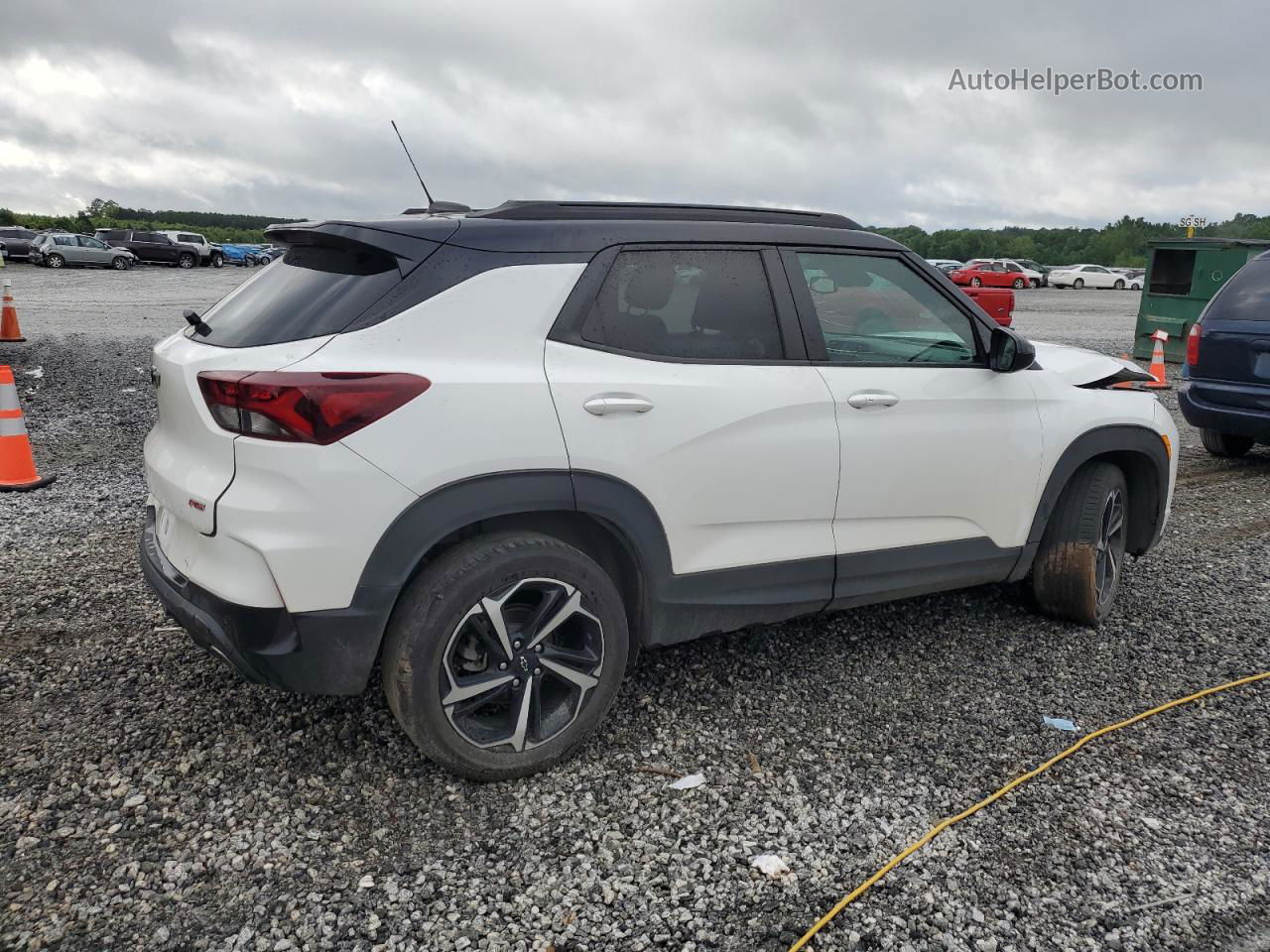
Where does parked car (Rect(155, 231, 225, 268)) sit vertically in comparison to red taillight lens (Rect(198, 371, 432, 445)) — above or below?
below

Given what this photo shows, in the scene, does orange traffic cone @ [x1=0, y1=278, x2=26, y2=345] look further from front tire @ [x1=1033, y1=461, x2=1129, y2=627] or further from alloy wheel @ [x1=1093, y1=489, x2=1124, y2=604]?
alloy wheel @ [x1=1093, y1=489, x2=1124, y2=604]

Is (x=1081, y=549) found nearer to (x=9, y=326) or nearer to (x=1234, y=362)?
(x=1234, y=362)

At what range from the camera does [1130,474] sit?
15.0 ft

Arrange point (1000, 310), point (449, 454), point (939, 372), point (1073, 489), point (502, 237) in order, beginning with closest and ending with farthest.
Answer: point (449, 454)
point (502, 237)
point (939, 372)
point (1073, 489)
point (1000, 310)

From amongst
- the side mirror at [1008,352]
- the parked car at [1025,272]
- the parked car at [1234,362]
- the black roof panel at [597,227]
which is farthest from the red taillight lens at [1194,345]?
the parked car at [1025,272]

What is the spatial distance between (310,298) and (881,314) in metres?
2.11

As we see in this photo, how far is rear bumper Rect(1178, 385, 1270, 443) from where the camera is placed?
720cm

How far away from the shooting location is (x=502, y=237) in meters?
3.02

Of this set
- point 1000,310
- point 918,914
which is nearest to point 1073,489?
point 918,914

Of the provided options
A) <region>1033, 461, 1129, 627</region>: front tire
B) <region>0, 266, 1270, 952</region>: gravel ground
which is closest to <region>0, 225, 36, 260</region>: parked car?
<region>0, 266, 1270, 952</region>: gravel ground

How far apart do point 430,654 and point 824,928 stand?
1279 mm

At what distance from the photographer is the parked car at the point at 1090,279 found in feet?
154

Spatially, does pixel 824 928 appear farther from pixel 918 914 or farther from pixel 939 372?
pixel 939 372

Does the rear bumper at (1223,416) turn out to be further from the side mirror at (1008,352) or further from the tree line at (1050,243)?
the tree line at (1050,243)
